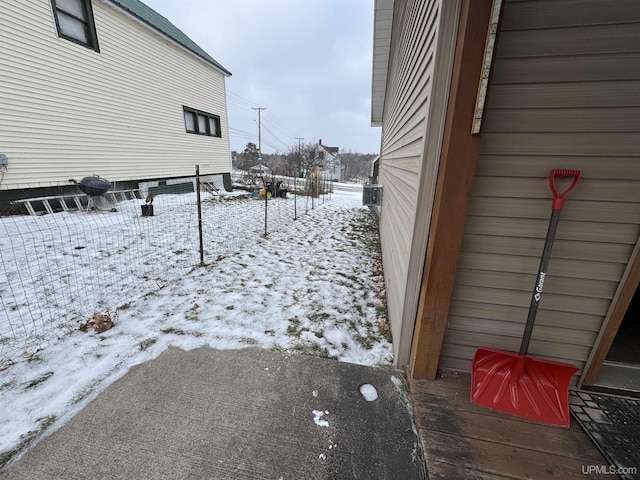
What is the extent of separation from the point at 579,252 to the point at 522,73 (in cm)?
104

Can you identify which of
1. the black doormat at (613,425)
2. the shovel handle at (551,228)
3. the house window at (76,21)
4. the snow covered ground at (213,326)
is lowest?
the snow covered ground at (213,326)

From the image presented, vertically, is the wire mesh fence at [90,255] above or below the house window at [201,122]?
below

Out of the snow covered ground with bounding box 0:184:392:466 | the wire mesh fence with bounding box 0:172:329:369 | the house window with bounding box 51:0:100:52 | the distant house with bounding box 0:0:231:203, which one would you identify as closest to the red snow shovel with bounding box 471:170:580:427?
the snow covered ground with bounding box 0:184:392:466

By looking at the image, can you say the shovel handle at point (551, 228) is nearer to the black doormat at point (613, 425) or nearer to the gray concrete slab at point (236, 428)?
the black doormat at point (613, 425)

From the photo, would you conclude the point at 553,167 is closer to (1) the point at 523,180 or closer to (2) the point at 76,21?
(1) the point at 523,180

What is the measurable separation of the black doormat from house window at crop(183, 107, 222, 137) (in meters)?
12.4

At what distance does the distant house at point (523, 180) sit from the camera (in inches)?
52.0

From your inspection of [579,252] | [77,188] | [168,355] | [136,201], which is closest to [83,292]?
[168,355]

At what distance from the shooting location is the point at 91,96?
7.10 meters

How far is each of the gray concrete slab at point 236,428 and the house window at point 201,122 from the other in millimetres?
11129

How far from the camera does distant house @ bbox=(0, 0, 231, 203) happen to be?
18.6 ft

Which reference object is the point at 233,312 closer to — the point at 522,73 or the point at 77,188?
the point at 522,73

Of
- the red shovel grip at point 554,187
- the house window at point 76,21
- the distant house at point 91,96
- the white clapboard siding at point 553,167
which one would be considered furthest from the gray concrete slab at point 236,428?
the house window at point 76,21

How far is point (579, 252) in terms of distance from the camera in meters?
1.54
